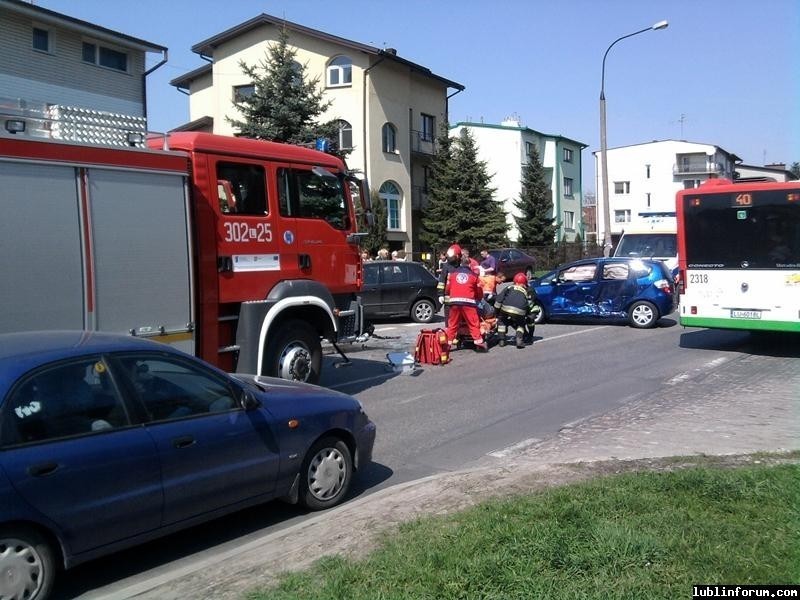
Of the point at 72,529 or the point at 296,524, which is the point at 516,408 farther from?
the point at 72,529

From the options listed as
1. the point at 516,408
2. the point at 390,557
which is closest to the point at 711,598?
the point at 390,557

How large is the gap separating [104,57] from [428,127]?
65.9ft

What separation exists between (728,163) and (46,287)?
3723 inches

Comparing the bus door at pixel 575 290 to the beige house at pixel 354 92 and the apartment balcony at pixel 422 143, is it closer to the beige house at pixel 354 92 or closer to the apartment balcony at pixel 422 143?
the beige house at pixel 354 92

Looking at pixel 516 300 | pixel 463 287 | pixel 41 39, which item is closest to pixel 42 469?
pixel 463 287

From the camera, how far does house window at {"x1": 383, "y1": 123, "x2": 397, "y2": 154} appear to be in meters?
39.1

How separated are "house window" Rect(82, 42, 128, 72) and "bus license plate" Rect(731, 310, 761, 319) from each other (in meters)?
23.5

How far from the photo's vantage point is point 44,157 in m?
7.16

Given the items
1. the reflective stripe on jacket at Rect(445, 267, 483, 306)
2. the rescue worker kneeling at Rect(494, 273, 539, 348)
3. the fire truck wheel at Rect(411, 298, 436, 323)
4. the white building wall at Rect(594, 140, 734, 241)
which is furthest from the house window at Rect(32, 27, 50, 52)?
the white building wall at Rect(594, 140, 734, 241)

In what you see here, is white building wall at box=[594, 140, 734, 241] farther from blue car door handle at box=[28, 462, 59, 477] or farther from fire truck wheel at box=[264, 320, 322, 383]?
blue car door handle at box=[28, 462, 59, 477]

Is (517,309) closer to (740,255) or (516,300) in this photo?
(516,300)

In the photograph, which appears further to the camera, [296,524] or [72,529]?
[296,524]

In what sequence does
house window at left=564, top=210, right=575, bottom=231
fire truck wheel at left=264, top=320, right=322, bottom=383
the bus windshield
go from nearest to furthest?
fire truck wheel at left=264, top=320, right=322, bottom=383
the bus windshield
house window at left=564, top=210, right=575, bottom=231

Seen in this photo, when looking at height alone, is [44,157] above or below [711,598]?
above
